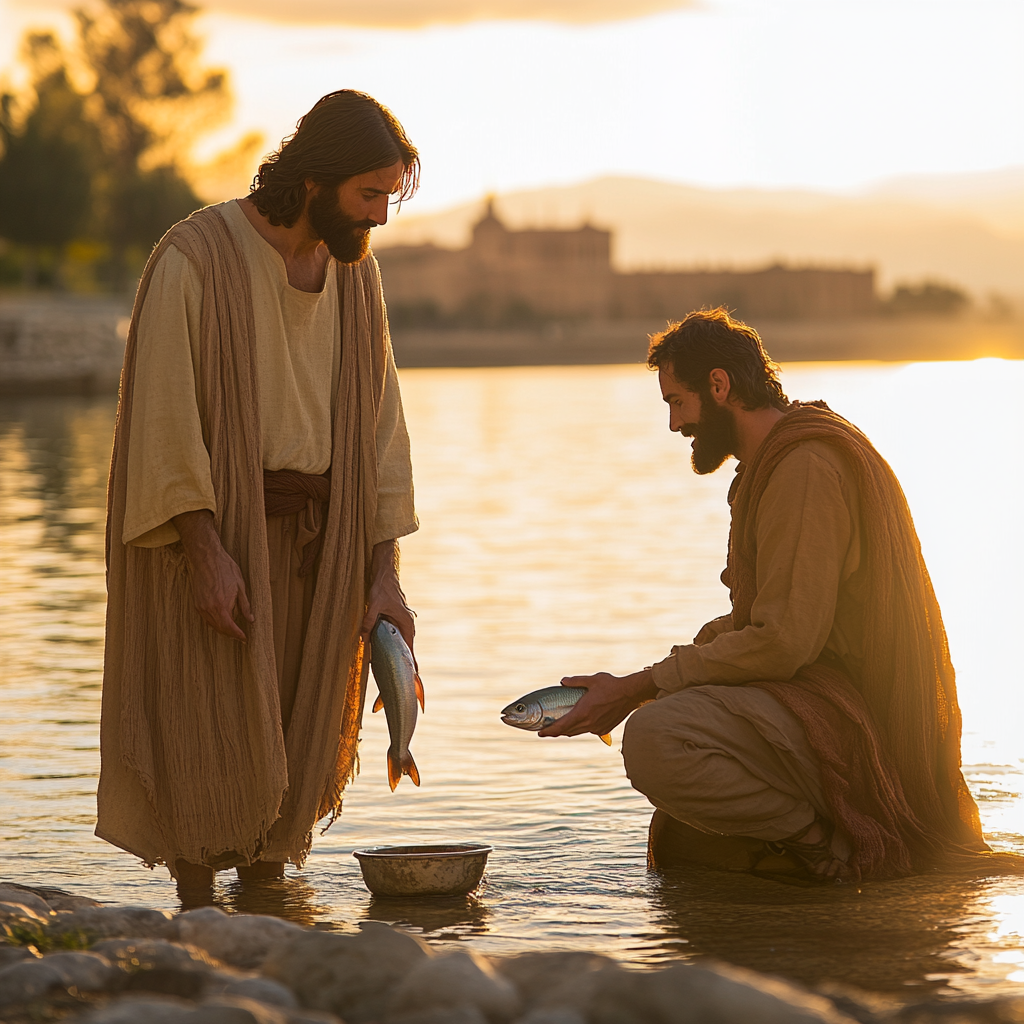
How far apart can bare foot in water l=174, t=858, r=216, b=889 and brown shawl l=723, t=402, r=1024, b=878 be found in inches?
52.7

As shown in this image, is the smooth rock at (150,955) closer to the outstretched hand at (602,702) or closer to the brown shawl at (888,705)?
the outstretched hand at (602,702)

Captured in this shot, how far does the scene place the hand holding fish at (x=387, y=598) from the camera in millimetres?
4047

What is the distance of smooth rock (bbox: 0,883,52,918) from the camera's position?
346cm

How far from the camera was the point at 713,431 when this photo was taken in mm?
4180

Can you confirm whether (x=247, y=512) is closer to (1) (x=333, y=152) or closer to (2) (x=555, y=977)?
(1) (x=333, y=152)

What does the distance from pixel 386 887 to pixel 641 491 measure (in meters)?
12.3

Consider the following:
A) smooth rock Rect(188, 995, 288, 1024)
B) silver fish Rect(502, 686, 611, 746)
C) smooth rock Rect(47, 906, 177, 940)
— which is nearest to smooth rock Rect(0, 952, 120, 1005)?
smooth rock Rect(47, 906, 177, 940)

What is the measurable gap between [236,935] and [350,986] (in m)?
0.46

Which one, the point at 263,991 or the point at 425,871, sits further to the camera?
the point at 425,871

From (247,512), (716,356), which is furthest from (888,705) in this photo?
(247,512)

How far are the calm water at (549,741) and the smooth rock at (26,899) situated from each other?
0.54 m

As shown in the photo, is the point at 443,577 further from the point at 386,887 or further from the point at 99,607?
the point at 386,887

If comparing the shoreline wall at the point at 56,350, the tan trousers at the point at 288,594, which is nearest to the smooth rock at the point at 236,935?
the tan trousers at the point at 288,594

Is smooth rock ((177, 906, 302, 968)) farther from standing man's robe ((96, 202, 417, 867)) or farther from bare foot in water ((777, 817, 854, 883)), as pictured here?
bare foot in water ((777, 817, 854, 883))
